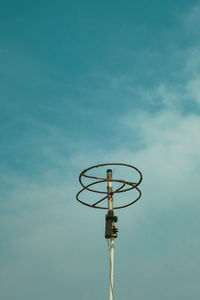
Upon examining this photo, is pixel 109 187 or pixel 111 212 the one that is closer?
pixel 111 212

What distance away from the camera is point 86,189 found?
49.3 feet

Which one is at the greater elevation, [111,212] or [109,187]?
[109,187]

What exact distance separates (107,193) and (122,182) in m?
0.67

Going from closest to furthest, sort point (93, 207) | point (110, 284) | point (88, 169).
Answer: point (110, 284) < point (88, 169) < point (93, 207)

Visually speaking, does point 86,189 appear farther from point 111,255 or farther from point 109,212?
point 111,255

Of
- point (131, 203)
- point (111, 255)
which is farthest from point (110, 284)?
point (131, 203)

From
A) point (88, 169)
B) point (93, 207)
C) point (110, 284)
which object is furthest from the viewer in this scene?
point (93, 207)

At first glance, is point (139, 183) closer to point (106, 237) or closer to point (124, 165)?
point (124, 165)

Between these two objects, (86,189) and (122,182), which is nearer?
(122,182)

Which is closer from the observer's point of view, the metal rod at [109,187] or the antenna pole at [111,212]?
the antenna pole at [111,212]

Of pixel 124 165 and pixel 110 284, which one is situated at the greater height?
pixel 124 165

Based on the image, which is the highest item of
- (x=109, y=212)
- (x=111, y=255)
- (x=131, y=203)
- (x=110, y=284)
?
(x=131, y=203)

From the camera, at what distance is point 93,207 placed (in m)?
14.9

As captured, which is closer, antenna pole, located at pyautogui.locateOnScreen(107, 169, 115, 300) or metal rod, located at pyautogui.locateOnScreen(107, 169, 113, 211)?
antenna pole, located at pyautogui.locateOnScreen(107, 169, 115, 300)
